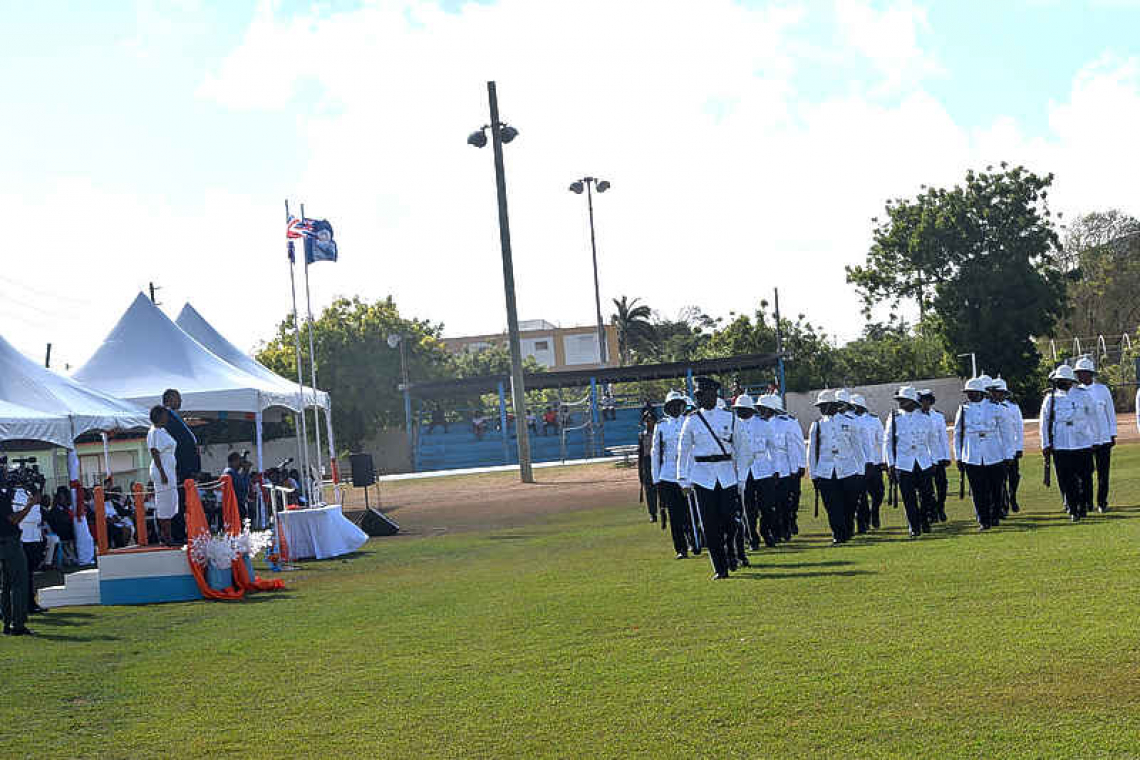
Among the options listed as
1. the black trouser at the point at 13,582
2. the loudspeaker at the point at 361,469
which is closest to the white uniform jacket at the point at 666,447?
the black trouser at the point at 13,582

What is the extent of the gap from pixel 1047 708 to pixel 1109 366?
165 feet

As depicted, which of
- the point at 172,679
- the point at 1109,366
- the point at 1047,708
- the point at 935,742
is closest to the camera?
the point at 935,742

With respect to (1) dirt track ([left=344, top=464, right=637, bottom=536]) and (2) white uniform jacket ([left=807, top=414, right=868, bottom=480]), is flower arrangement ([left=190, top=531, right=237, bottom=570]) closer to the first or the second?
(2) white uniform jacket ([left=807, top=414, right=868, bottom=480])

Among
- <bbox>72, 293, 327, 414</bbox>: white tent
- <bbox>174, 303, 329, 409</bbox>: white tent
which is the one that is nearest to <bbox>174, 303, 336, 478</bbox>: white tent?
<bbox>174, 303, 329, 409</bbox>: white tent

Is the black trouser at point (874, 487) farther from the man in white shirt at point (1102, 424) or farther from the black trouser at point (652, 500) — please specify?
the black trouser at point (652, 500)

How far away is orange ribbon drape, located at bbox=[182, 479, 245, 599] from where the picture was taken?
50.5ft

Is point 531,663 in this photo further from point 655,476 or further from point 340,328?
point 340,328

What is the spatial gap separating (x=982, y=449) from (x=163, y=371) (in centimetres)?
1632

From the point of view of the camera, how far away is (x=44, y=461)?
1249 inches

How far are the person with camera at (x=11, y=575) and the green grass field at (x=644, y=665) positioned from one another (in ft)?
1.85

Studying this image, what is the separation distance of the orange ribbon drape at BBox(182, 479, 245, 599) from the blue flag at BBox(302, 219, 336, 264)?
29.2ft

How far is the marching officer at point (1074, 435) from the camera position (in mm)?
16094

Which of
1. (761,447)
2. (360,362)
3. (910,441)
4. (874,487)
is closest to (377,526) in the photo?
(761,447)

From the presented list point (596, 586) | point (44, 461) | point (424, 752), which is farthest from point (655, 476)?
point (44, 461)
